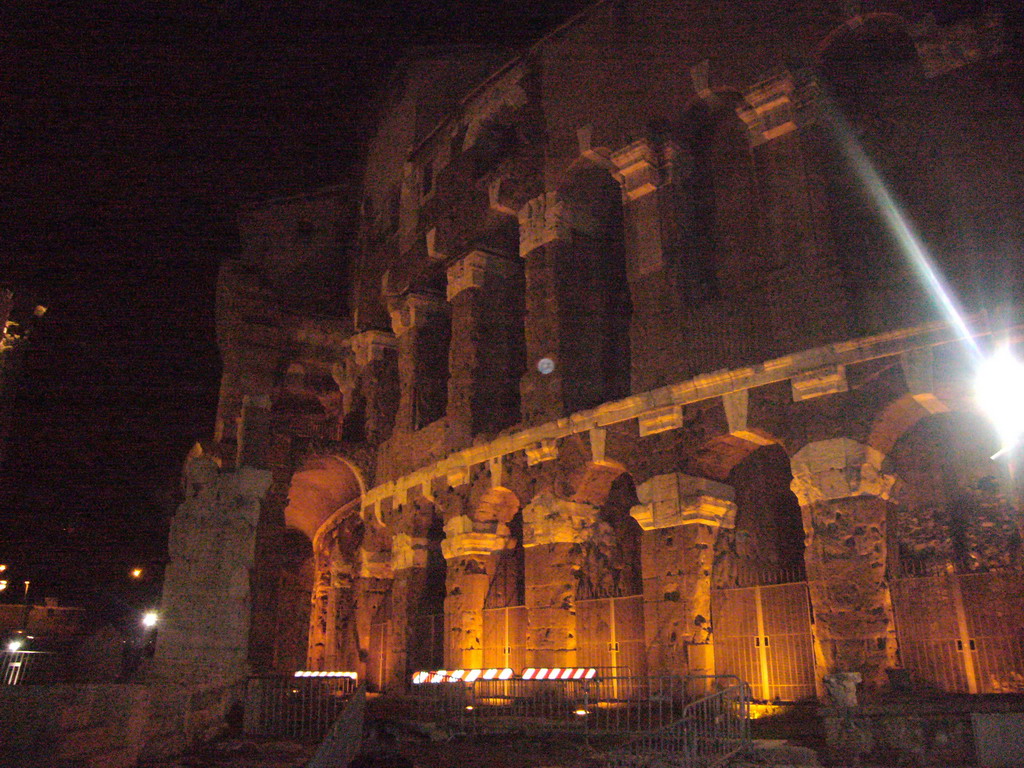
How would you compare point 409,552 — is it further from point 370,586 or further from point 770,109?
point 770,109

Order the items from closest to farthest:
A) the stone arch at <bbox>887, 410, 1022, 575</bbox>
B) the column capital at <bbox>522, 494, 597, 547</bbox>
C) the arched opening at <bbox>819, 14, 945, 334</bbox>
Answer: the arched opening at <bbox>819, 14, 945, 334</bbox> < the stone arch at <bbox>887, 410, 1022, 575</bbox> < the column capital at <bbox>522, 494, 597, 547</bbox>

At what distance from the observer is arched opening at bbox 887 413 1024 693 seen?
1049 centimetres

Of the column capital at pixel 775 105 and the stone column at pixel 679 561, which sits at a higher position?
the column capital at pixel 775 105

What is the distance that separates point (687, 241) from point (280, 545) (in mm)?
10946

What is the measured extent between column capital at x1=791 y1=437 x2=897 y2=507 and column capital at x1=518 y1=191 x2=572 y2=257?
633 cm

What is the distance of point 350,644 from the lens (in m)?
19.8

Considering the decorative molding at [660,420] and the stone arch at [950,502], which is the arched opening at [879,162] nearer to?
the stone arch at [950,502]

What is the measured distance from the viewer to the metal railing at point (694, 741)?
747 cm

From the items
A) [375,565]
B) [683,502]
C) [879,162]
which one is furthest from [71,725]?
[375,565]

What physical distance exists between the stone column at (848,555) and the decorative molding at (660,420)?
2.02m

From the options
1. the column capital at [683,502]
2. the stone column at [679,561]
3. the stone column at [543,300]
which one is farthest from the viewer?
the stone column at [543,300]

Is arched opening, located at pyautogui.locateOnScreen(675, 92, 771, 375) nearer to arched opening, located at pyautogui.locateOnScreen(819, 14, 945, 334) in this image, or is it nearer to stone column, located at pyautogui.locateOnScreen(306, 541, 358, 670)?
arched opening, located at pyautogui.locateOnScreen(819, 14, 945, 334)

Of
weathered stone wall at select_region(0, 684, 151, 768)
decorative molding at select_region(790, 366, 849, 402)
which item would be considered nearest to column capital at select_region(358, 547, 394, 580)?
decorative molding at select_region(790, 366, 849, 402)

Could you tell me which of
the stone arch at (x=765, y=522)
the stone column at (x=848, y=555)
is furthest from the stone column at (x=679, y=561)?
the stone column at (x=848, y=555)
